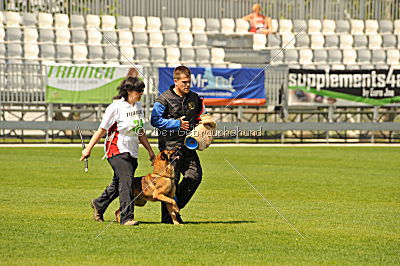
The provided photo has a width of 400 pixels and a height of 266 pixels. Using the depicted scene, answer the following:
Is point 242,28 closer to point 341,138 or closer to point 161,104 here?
point 341,138

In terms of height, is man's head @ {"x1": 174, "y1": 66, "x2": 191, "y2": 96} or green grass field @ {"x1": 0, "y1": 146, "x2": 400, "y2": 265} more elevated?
man's head @ {"x1": 174, "y1": 66, "x2": 191, "y2": 96}

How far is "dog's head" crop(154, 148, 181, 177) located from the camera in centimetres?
901

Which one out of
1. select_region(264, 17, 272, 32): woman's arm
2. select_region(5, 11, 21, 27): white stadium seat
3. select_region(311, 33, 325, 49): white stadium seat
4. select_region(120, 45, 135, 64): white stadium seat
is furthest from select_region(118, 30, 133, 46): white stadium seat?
select_region(311, 33, 325, 49): white stadium seat

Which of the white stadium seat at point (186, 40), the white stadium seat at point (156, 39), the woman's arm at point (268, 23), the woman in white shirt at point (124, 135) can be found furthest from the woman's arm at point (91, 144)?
the woman's arm at point (268, 23)

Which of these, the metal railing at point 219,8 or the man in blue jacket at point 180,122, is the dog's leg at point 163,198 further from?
the metal railing at point 219,8

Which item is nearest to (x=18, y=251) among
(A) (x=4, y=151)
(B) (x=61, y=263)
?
(B) (x=61, y=263)

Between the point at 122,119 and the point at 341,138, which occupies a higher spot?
the point at 122,119

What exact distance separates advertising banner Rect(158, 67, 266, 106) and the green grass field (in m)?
8.48

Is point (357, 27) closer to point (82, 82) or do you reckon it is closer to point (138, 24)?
point (138, 24)

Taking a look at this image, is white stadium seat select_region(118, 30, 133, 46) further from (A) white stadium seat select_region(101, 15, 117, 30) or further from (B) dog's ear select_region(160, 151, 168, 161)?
(B) dog's ear select_region(160, 151, 168, 161)

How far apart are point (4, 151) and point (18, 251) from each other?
47.4 ft

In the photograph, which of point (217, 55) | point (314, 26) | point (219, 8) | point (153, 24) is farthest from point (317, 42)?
point (153, 24)

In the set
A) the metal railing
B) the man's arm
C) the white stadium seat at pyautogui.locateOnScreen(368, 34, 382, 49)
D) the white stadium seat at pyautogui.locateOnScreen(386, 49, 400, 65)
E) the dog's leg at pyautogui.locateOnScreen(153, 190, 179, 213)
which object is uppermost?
the metal railing

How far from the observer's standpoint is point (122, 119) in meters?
8.98
